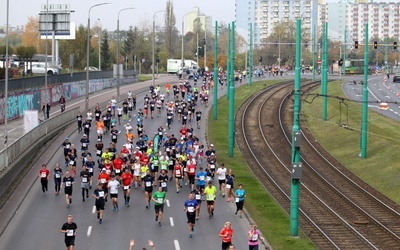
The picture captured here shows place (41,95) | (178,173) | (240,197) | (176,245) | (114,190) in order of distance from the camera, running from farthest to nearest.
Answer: (41,95)
(178,173)
(114,190)
(240,197)
(176,245)

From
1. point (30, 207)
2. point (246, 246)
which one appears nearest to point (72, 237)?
point (246, 246)

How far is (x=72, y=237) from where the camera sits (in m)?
23.4

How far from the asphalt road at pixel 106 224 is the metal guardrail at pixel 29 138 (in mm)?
1333

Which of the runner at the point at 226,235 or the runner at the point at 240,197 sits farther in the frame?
the runner at the point at 240,197

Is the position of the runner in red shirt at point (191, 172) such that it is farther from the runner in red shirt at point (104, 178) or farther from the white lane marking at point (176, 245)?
the white lane marking at point (176, 245)

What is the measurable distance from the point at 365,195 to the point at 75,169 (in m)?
12.3

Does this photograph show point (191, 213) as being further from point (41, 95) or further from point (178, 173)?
point (41, 95)

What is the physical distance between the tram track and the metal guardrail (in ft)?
36.4

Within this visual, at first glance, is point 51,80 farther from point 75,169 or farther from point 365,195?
point 365,195

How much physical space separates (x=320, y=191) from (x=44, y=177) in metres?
12.3

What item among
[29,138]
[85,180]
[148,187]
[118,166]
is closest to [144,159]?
[118,166]

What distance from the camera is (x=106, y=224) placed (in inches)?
1099

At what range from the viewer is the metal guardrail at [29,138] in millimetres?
35156

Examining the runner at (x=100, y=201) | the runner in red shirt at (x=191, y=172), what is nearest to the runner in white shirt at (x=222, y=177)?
the runner in red shirt at (x=191, y=172)
